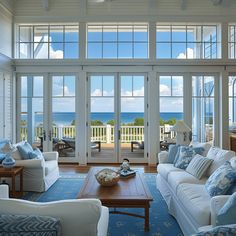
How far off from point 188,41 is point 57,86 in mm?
3815

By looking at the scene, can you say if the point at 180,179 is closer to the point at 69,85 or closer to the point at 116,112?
the point at 116,112

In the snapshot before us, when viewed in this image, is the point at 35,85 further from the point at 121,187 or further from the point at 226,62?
the point at 226,62

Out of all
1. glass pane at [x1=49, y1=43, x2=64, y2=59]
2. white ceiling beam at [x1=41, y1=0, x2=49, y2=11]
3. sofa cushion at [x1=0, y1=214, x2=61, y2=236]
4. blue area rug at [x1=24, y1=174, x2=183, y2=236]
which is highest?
white ceiling beam at [x1=41, y1=0, x2=49, y2=11]

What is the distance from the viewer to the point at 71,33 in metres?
7.05

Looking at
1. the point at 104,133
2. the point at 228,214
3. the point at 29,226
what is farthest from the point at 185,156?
the point at 29,226

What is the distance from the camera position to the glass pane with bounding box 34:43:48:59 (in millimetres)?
7031

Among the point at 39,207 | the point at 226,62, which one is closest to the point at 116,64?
the point at 226,62

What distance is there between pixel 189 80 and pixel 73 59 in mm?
3192

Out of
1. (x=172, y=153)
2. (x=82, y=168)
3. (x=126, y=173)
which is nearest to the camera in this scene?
(x=126, y=173)

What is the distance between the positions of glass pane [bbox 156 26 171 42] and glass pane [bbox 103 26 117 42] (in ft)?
3.87

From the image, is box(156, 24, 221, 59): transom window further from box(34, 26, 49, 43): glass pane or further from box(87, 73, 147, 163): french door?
box(34, 26, 49, 43): glass pane

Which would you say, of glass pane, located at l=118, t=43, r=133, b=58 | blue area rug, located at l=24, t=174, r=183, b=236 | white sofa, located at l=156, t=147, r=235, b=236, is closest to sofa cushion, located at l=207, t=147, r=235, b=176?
white sofa, located at l=156, t=147, r=235, b=236

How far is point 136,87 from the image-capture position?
703 centimetres

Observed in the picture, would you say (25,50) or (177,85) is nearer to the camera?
→ (177,85)
